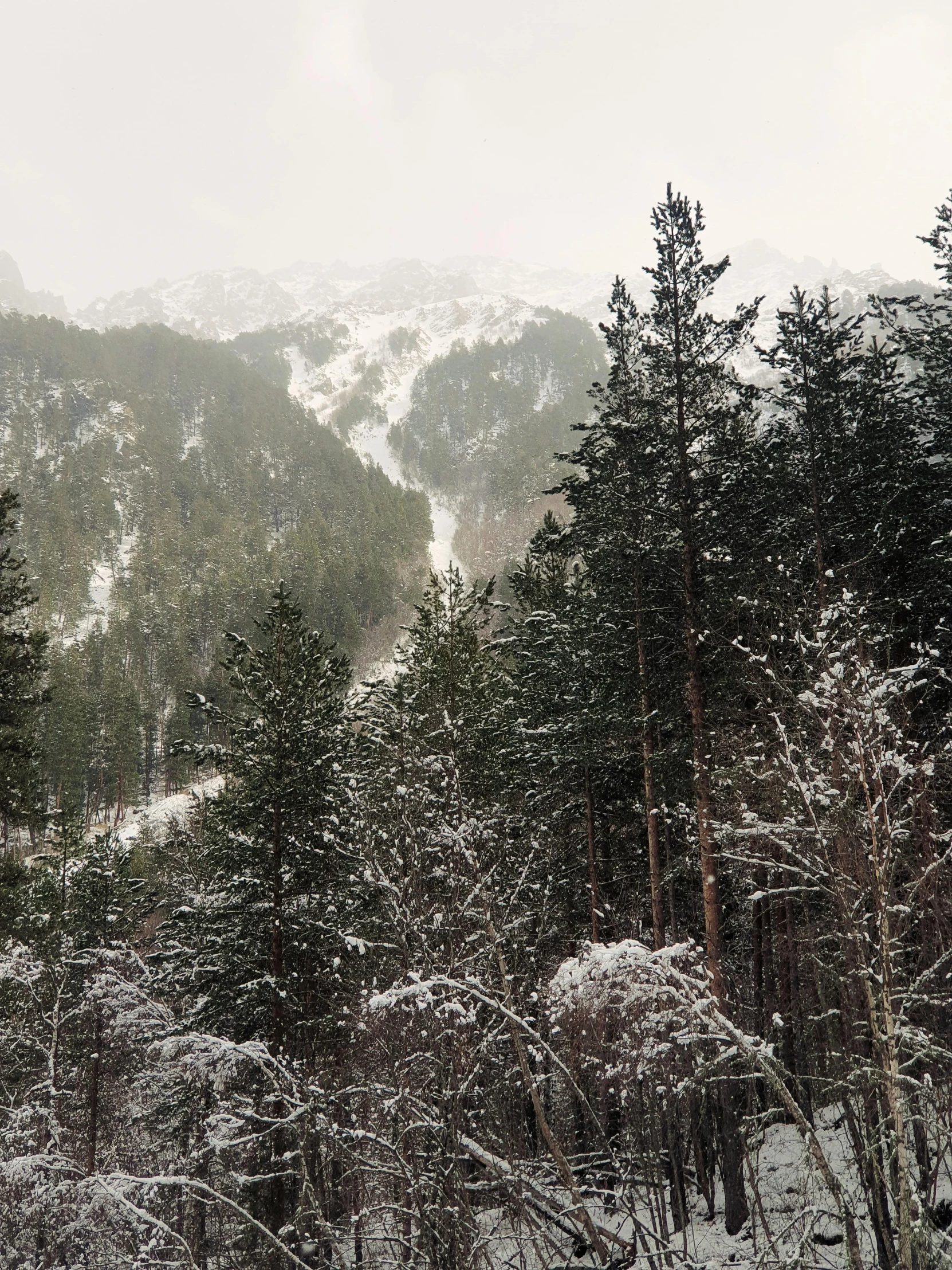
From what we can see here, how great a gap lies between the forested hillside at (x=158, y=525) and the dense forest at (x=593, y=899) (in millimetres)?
33685

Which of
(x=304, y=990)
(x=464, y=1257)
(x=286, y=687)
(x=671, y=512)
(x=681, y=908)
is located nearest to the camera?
(x=464, y=1257)

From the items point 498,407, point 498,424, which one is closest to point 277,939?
point 498,424

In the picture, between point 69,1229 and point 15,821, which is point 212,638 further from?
point 69,1229

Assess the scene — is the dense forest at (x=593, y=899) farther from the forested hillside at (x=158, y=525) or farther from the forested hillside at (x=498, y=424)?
the forested hillside at (x=498, y=424)

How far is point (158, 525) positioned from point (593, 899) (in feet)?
337

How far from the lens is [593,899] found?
47.6ft

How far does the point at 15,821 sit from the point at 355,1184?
1073 cm

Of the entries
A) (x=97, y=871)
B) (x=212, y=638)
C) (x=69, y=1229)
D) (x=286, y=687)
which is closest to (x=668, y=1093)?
(x=69, y=1229)

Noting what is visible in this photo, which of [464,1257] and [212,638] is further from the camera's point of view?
[212,638]

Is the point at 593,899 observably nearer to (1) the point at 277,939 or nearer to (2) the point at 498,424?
(1) the point at 277,939

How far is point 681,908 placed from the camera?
19.7 metres

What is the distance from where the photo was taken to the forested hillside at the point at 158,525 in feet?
204

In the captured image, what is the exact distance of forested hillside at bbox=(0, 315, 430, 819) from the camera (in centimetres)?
6219

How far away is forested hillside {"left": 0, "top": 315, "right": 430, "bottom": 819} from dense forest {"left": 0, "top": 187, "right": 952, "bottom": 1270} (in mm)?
33685
